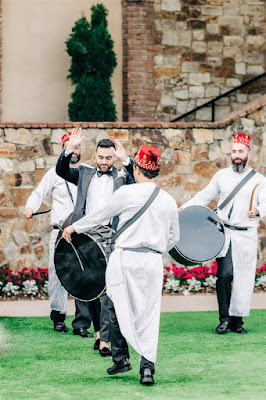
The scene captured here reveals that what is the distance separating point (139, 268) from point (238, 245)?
266cm

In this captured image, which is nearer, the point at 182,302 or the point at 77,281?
the point at 77,281

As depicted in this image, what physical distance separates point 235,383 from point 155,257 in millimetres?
1070

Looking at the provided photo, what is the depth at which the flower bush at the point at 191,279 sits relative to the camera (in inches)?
523

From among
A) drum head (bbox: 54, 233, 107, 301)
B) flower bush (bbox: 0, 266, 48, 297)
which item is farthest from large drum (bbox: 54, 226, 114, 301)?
flower bush (bbox: 0, 266, 48, 297)

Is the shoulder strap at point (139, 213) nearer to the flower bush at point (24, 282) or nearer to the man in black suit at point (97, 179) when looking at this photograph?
the man in black suit at point (97, 179)

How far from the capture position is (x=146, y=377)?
7.60m

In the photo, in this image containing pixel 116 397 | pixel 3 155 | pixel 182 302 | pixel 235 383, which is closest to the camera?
pixel 116 397

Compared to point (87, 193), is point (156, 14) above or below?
above

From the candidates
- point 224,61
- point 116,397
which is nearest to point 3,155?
point 224,61

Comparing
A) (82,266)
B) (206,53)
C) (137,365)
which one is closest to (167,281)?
(82,266)

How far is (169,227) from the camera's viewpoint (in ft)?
26.1

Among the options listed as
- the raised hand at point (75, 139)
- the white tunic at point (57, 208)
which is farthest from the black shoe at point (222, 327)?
the raised hand at point (75, 139)

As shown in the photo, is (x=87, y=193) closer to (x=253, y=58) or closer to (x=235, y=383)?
(x=235, y=383)

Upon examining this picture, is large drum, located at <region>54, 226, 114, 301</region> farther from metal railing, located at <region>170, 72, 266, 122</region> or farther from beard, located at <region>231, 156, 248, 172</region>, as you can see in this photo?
metal railing, located at <region>170, 72, 266, 122</region>
